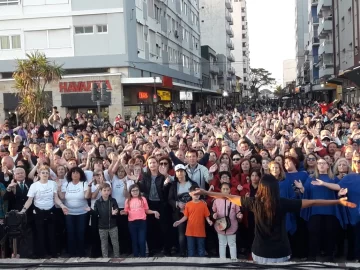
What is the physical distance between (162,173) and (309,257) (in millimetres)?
2747

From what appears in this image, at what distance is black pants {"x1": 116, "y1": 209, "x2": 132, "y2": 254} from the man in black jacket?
0.27 m

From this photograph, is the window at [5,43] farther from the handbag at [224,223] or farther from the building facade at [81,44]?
the handbag at [224,223]

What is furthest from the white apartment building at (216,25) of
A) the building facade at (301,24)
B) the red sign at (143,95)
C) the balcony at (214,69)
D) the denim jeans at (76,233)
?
the denim jeans at (76,233)

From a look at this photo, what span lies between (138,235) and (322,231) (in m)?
2.93

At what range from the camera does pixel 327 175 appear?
787 cm

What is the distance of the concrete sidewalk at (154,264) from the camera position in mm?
3363

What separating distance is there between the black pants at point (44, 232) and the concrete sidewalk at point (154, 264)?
5.05m

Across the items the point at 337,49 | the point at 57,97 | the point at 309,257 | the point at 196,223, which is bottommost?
the point at 309,257

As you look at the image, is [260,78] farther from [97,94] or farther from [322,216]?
[322,216]

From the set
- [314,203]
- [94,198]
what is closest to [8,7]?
[94,198]

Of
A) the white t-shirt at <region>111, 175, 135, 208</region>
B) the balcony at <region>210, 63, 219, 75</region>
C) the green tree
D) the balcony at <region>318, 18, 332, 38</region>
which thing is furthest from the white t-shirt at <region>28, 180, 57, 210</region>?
the green tree

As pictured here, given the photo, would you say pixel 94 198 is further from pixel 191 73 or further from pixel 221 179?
pixel 191 73

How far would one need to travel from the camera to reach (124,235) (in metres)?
8.91

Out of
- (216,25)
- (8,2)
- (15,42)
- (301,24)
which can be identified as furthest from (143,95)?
(301,24)
